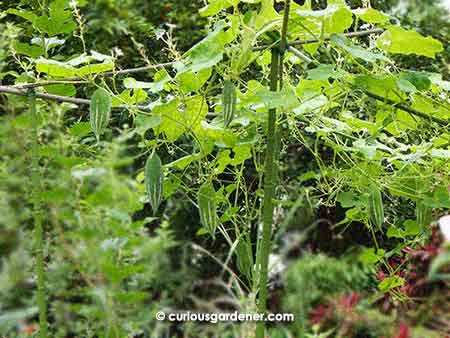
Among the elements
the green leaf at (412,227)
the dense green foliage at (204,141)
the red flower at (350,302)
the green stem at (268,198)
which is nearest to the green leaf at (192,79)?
the dense green foliage at (204,141)

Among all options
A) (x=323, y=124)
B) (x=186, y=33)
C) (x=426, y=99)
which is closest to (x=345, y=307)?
(x=323, y=124)

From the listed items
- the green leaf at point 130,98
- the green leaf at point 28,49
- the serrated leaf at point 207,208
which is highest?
the green leaf at point 28,49

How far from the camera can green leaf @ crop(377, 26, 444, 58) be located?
99 centimetres

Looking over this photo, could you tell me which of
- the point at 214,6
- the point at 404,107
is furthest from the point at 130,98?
the point at 404,107

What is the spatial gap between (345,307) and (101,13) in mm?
1697

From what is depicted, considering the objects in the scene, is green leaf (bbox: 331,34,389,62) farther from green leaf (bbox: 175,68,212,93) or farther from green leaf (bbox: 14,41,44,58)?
green leaf (bbox: 14,41,44,58)

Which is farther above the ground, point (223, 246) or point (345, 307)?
point (345, 307)

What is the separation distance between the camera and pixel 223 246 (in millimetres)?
3072

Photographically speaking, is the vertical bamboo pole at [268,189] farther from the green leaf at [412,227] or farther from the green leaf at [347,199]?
the green leaf at [412,227]

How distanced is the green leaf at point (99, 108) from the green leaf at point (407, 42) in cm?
42

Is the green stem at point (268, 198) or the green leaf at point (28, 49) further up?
the green leaf at point (28, 49)

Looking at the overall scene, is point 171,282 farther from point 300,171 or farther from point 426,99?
point 426,99

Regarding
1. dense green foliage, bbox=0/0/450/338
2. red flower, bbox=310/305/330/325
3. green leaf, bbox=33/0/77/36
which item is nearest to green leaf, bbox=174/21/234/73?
dense green foliage, bbox=0/0/450/338

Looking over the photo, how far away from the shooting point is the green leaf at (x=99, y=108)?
1111mm
